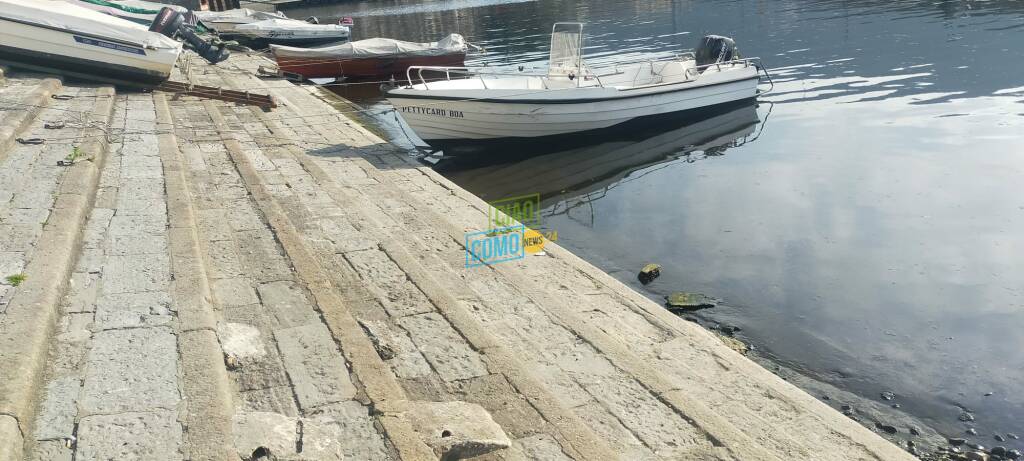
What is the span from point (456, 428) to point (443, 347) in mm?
1371

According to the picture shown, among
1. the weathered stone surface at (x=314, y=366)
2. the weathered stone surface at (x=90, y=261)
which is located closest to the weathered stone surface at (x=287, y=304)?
the weathered stone surface at (x=314, y=366)

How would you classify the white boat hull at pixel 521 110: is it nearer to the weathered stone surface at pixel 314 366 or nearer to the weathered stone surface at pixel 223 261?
the weathered stone surface at pixel 223 261

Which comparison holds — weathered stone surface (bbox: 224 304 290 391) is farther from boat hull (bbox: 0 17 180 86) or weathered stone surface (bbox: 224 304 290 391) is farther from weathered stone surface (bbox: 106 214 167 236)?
boat hull (bbox: 0 17 180 86)

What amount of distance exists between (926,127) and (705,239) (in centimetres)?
867

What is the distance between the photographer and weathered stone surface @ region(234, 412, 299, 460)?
366 centimetres

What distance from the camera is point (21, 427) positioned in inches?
141

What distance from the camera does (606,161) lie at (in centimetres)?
1508

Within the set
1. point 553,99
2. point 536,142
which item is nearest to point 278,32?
point 536,142

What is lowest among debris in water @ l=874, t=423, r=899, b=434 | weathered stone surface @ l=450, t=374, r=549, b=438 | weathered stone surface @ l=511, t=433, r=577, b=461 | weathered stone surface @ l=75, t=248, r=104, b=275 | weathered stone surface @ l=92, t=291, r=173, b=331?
debris in water @ l=874, t=423, r=899, b=434

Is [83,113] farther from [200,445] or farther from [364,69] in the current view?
[364,69]

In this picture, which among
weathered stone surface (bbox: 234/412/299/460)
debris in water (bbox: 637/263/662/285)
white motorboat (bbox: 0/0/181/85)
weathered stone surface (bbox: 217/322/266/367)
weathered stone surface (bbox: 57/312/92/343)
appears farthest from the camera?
white motorboat (bbox: 0/0/181/85)

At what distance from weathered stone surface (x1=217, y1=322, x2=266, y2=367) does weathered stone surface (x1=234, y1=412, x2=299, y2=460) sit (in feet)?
2.64

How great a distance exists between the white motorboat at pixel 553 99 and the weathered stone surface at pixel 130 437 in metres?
10.2

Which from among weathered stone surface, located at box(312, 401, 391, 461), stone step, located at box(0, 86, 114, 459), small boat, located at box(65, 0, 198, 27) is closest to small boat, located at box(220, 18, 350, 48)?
small boat, located at box(65, 0, 198, 27)
